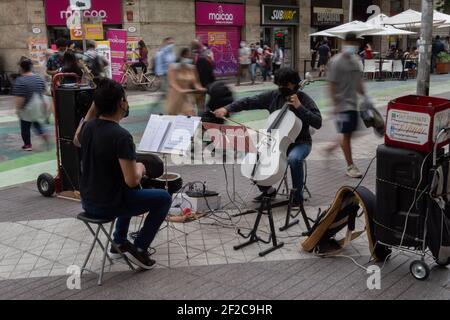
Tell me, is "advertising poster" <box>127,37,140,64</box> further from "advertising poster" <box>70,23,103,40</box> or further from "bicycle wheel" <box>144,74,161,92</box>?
"advertising poster" <box>70,23,103,40</box>

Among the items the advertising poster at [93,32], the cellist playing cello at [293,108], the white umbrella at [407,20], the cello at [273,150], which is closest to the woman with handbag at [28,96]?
the cellist playing cello at [293,108]

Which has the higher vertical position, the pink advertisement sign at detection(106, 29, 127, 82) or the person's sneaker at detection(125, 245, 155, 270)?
the pink advertisement sign at detection(106, 29, 127, 82)

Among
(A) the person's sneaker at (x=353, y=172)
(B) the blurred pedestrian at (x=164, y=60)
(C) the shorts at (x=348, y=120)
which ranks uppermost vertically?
(B) the blurred pedestrian at (x=164, y=60)

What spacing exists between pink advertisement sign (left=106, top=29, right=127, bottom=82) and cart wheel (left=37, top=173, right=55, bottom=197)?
12.2m

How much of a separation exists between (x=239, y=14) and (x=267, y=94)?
18.6 metres

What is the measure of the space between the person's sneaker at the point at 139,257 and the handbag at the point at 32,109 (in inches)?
221

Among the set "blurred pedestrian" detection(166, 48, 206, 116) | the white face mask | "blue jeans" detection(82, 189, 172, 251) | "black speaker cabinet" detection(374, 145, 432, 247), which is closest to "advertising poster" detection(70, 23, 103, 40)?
"blurred pedestrian" detection(166, 48, 206, 116)

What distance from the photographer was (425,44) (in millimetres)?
10477

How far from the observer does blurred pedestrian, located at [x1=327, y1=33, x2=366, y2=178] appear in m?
7.50

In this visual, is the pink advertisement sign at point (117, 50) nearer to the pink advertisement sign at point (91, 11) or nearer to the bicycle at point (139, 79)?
the bicycle at point (139, 79)

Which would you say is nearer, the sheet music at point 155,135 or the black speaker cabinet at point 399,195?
the black speaker cabinet at point 399,195

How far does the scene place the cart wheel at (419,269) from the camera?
4238 mm

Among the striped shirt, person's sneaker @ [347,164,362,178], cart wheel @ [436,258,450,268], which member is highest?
the striped shirt
